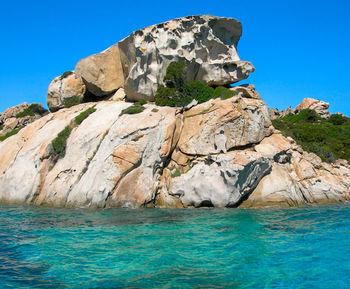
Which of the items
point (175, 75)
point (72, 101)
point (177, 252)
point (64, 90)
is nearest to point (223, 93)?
point (175, 75)

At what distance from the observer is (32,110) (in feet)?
160

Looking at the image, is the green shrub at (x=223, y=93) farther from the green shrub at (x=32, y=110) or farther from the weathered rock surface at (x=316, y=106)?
the weathered rock surface at (x=316, y=106)

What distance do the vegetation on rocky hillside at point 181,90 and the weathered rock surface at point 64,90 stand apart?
12835mm

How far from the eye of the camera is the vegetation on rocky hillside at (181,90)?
3014 centimetres

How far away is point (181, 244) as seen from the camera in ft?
39.9

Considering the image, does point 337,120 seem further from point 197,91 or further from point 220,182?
point 220,182

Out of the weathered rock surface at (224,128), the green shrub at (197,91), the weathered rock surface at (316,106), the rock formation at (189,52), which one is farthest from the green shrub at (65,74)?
the weathered rock surface at (316,106)

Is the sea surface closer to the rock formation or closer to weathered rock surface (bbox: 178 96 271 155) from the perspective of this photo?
weathered rock surface (bbox: 178 96 271 155)

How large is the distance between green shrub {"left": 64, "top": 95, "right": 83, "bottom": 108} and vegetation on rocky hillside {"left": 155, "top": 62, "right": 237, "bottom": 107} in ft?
40.8

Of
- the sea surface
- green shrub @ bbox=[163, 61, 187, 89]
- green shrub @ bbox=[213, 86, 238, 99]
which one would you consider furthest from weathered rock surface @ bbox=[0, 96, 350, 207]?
the sea surface

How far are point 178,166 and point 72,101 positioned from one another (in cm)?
2023

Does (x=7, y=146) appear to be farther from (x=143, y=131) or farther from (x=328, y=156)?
(x=328, y=156)

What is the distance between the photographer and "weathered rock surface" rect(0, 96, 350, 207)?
23188 mm

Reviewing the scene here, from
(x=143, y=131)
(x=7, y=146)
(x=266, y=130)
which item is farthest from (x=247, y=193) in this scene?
(x=7, y=146)
